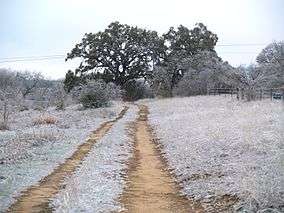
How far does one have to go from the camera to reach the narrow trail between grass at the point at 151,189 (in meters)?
11.1

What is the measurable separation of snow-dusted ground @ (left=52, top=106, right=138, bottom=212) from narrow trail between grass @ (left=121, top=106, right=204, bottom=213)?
28cm

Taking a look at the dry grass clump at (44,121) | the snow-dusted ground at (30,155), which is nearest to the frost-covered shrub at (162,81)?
the dry grass clump at (44,121)

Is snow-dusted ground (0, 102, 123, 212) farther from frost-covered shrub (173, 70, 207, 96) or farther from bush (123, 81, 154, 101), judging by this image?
bush (123, 81, 154, 101)

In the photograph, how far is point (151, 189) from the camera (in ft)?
42.7

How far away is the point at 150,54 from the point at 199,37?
7.84 m

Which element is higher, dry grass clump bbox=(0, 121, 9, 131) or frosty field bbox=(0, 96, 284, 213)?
dry grass clump bbox=(0, 121, 9, 131)

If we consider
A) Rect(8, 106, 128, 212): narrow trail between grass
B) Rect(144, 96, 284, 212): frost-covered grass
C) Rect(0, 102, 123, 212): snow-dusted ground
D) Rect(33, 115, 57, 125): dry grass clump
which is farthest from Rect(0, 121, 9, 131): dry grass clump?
Rect(8, 106, 128, 212): narrow trail between grass

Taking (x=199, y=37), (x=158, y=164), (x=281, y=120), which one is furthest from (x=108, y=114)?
(x=199, y=37)

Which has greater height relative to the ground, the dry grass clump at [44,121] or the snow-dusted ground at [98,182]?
the dry grass clump at [44,121]

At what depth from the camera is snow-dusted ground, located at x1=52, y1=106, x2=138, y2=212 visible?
1066 cm

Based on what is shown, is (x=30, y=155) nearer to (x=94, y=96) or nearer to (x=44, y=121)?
(x=44, y=121)

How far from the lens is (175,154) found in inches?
747

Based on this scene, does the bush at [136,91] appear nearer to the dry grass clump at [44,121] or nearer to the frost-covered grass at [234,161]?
the dry grass clump at [44,121]

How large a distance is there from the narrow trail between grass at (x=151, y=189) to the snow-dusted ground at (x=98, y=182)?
0.28m
